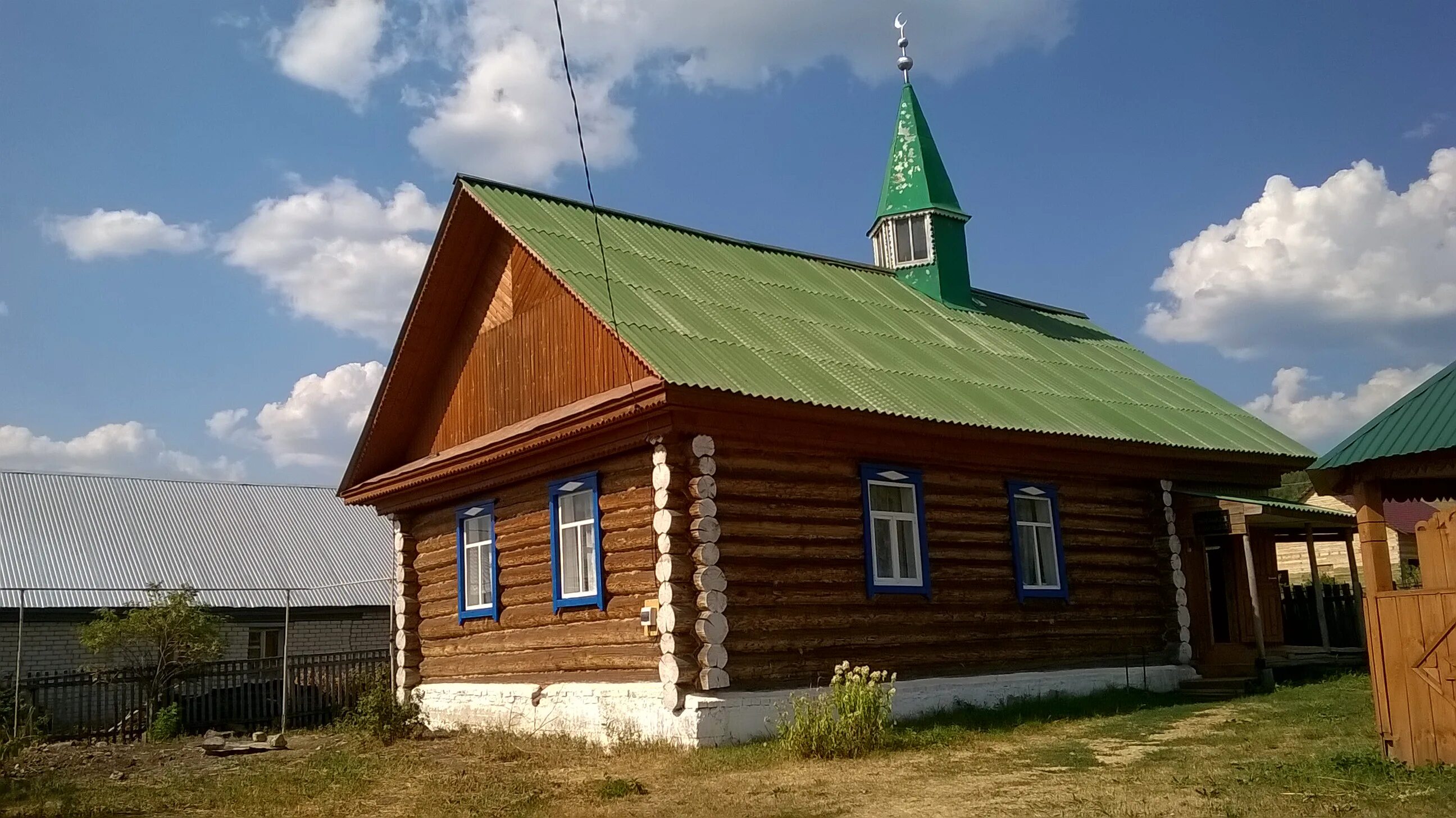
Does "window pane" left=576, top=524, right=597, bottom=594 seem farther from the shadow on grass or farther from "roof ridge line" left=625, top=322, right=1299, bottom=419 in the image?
the shadow on grass

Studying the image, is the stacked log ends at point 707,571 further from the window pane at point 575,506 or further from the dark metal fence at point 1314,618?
the dark metal fence at point 1314,618

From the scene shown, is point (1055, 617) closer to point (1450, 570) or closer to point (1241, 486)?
point (1241, 486)

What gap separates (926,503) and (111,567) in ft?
68.3

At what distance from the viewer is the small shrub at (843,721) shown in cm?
1176

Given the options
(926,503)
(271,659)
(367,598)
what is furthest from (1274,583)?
(367,598)

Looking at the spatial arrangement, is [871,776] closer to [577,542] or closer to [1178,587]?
[577,542]

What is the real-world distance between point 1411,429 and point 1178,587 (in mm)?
8593

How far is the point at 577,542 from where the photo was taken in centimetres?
1465

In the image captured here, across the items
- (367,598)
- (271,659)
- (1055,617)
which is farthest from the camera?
(367,598)

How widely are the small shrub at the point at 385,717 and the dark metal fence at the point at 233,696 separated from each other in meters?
4.69

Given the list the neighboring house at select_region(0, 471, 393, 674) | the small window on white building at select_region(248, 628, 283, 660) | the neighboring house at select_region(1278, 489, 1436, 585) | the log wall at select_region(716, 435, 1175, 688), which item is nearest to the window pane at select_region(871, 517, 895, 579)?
the log wall at select_region(716, 435, 1175, 688)

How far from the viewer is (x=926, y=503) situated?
1527cm

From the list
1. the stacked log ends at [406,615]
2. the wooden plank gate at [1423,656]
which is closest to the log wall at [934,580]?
the wooden plank gate at [1423,656]

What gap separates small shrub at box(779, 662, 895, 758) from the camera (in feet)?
38.6
